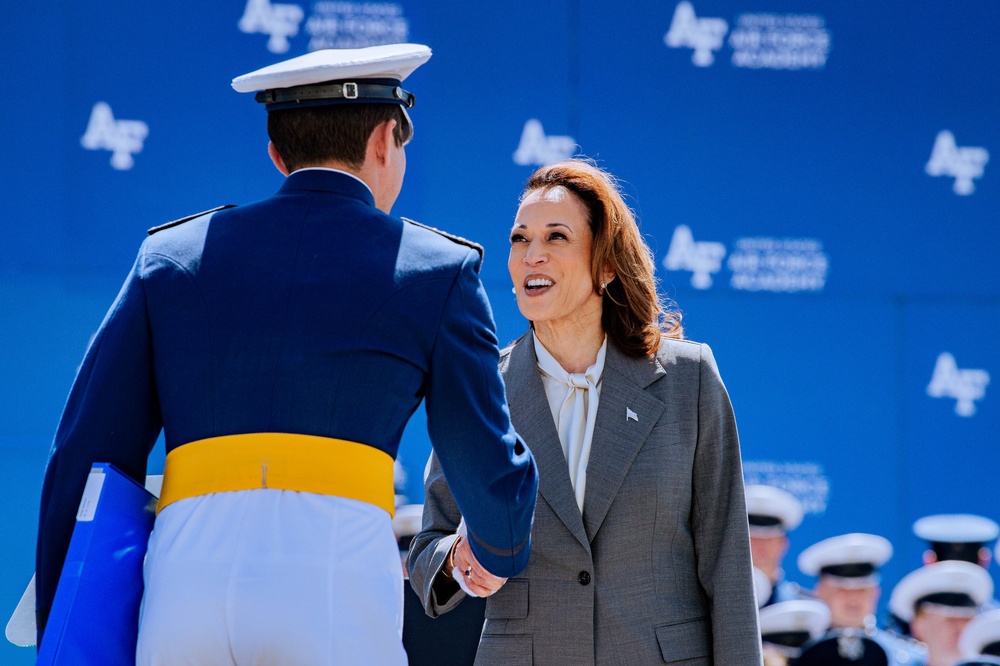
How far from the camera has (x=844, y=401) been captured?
4.02m

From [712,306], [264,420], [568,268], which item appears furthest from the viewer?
[712,306]

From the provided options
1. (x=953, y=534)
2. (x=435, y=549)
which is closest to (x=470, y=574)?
(x=435, y=549)

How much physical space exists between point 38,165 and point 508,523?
2607 millimetres

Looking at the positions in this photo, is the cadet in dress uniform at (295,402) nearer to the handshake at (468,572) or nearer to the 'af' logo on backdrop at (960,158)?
the handshake at (468,572)

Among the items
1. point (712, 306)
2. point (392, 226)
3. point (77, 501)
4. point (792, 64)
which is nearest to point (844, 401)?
point (712, 306)

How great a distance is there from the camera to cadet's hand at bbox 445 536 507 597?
208 cm

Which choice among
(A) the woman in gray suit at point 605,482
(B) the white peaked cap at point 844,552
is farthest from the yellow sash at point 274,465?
(B) the white peaked cap at point 844,552

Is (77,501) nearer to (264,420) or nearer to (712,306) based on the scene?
(264,420)

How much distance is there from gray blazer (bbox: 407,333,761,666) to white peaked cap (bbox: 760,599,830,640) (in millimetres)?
1697

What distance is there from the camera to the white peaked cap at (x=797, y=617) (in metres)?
4.02

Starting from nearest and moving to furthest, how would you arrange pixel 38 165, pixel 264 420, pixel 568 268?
pixel 264 420 < pixel 568 268 < pixel 38 165

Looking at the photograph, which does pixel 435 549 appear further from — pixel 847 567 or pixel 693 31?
pixel 693 31

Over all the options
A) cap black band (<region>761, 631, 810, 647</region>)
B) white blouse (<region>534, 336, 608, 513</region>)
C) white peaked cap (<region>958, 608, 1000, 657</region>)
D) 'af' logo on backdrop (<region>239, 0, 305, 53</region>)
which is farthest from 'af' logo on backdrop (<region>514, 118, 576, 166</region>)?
white peaked cap (<region>958, 608, 1000, 657</region>)

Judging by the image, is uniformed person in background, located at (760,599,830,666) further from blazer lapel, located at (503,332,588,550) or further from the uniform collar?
the uniform collar
